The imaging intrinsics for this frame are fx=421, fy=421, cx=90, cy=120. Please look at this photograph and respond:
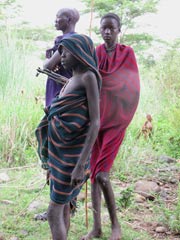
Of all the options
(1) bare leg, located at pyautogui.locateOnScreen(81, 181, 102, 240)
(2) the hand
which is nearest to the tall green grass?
(1) bare leg, located at pyautogui.locateOnScreen(81, 181, 102, 240)

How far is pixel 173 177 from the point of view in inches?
168

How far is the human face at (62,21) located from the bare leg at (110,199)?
103 cm

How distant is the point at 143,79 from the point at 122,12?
2768 millimetres

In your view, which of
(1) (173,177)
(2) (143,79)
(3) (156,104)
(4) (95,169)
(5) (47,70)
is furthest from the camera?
(2) (143,79)

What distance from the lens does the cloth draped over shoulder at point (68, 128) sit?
2055 mm

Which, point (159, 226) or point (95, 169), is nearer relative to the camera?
point (95, 169)

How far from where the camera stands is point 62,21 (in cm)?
285

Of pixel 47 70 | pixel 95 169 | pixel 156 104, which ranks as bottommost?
pixel 156 104

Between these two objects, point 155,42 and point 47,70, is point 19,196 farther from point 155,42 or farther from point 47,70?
point 155,42

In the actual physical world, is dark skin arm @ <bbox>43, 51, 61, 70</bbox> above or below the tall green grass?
above

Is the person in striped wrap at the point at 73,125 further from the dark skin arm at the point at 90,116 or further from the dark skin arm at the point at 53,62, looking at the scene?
the dark skin arm at the point at 53,62

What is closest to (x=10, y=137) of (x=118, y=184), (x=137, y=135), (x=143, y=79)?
(x=118, y=184)

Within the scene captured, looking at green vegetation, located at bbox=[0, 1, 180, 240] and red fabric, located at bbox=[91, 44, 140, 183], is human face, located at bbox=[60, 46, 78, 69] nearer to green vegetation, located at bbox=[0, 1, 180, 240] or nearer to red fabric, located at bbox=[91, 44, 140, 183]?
red fabric, located at bbox=[91, 44, 140, 183]

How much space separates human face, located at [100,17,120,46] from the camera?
9.08ft
